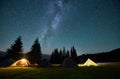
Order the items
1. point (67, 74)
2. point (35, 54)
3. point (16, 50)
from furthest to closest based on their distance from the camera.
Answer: point (35, 54) → point (16, 50) → point (67, 74)

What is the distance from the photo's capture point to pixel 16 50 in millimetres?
43125

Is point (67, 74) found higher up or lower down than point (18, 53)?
lower down

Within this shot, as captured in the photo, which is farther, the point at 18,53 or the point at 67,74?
the point at 18,53

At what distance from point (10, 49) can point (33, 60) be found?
11.1 meters

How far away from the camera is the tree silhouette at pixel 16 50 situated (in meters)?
42.3

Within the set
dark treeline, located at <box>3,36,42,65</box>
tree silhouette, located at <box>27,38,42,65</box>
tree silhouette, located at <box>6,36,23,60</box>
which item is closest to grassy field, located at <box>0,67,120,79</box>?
dark treeline, located at <box>3,36,42,65</box>

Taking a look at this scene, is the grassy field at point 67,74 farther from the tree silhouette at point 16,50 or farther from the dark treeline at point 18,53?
the tree silhouette at point 16,50

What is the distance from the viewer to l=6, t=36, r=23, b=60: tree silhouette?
139 ft

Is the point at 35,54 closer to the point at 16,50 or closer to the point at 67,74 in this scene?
the point at 16,50

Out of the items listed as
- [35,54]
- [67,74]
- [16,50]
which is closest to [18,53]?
[16,50]

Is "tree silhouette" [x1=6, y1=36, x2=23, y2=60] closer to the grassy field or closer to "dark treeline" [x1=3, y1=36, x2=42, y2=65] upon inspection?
"dark treeline" [x1=3, y1=36, x2=42, y2=65]

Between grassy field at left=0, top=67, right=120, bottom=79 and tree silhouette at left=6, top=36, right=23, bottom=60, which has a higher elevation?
tree silhouette at left=6, top=36, right=23, bottom=60

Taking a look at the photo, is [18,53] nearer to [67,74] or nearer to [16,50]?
[16,50]

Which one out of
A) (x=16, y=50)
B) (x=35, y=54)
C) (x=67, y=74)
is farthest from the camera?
(x=35, y=54)
